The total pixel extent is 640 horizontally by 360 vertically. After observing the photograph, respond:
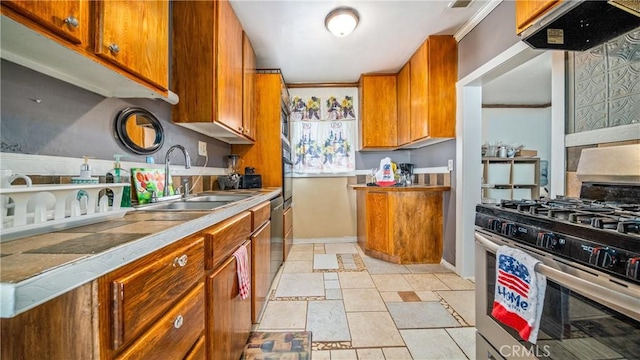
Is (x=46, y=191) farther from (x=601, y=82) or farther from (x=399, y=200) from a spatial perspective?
(x=399, y=200)

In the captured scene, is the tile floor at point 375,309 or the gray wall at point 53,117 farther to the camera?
the tile floor at point 375,309

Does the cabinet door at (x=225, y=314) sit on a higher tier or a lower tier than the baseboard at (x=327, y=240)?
higher

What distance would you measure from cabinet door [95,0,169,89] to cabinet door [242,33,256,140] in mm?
1070

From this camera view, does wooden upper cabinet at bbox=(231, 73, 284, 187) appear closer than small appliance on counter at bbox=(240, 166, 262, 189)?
No

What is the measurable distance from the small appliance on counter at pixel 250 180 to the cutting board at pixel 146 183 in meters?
1.07

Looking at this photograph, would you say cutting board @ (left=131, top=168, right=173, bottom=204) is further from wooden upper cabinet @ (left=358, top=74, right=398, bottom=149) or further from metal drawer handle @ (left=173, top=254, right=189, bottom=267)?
wooden upper cabinet @ (left=358, top=74, right=398, bottom=149)

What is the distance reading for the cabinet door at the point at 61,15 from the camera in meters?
0.64

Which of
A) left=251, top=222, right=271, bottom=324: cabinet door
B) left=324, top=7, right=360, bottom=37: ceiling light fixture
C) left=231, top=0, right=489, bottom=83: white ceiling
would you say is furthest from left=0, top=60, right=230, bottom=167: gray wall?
left=324, top=7, right=360, bottom=37: ceiling light fixture

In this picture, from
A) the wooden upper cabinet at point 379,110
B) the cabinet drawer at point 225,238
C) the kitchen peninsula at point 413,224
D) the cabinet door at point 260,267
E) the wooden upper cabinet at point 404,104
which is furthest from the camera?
the wooden upper cabinet at point 379,110

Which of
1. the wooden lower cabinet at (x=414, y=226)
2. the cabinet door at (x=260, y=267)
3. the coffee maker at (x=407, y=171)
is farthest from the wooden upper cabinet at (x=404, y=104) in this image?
the cabinet door at (x=260, y=267)

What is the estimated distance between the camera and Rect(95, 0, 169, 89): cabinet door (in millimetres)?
893

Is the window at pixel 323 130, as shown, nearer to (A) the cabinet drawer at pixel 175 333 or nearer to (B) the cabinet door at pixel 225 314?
(B) the cabinet door at pixel 225 314

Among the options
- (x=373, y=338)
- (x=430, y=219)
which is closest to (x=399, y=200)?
(x=430, y=219)

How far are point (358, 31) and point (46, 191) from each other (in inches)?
97.9
